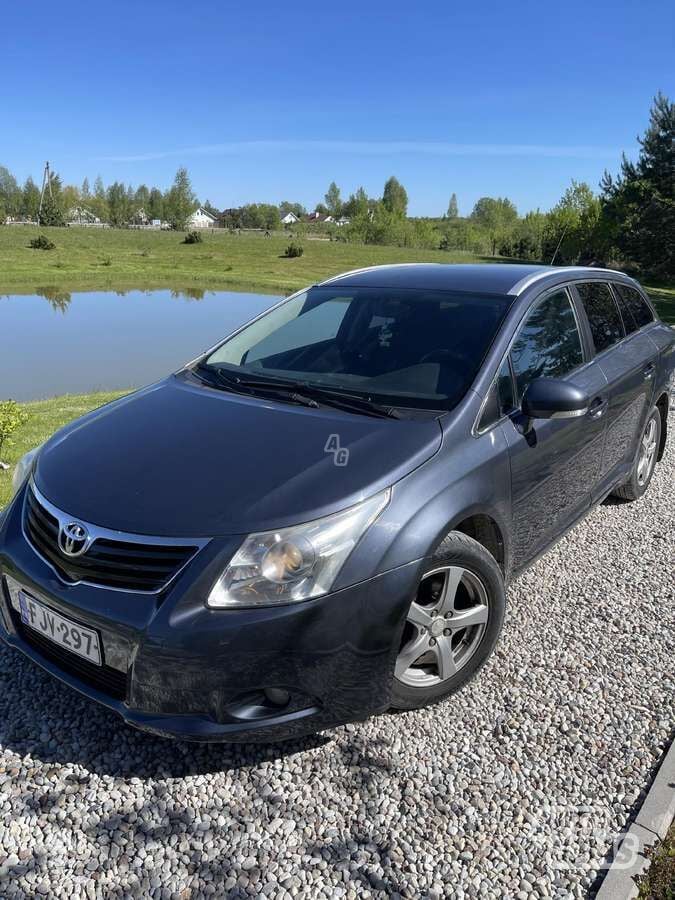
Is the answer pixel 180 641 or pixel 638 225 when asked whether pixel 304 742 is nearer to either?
pixel 180 641

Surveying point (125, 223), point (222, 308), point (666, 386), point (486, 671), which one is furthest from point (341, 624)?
point (125, 223)

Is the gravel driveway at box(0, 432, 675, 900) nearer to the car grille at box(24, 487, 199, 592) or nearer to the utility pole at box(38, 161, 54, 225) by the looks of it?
the car grille at box(24, 487, 199, 592)

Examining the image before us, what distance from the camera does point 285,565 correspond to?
229 cm

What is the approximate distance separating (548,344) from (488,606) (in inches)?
58.7

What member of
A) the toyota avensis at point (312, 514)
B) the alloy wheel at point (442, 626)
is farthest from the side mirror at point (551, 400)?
the alloy wheel at point (442, 626)

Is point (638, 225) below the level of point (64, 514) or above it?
above

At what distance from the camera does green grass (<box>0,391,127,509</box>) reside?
20.2ft

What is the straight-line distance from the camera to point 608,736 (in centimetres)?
280

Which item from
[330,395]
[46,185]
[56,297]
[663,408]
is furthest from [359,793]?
[46,185]

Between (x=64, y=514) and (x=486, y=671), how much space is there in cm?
200

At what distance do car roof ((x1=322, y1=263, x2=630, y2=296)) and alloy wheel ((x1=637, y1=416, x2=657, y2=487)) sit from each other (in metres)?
1.43

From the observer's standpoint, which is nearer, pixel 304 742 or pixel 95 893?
pixel 95 893

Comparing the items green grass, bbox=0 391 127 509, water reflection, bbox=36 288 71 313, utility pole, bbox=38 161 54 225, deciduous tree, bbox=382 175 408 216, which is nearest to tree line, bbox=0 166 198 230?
utility pole, bbox=38 161 54 225

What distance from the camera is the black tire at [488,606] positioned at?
265 cm
